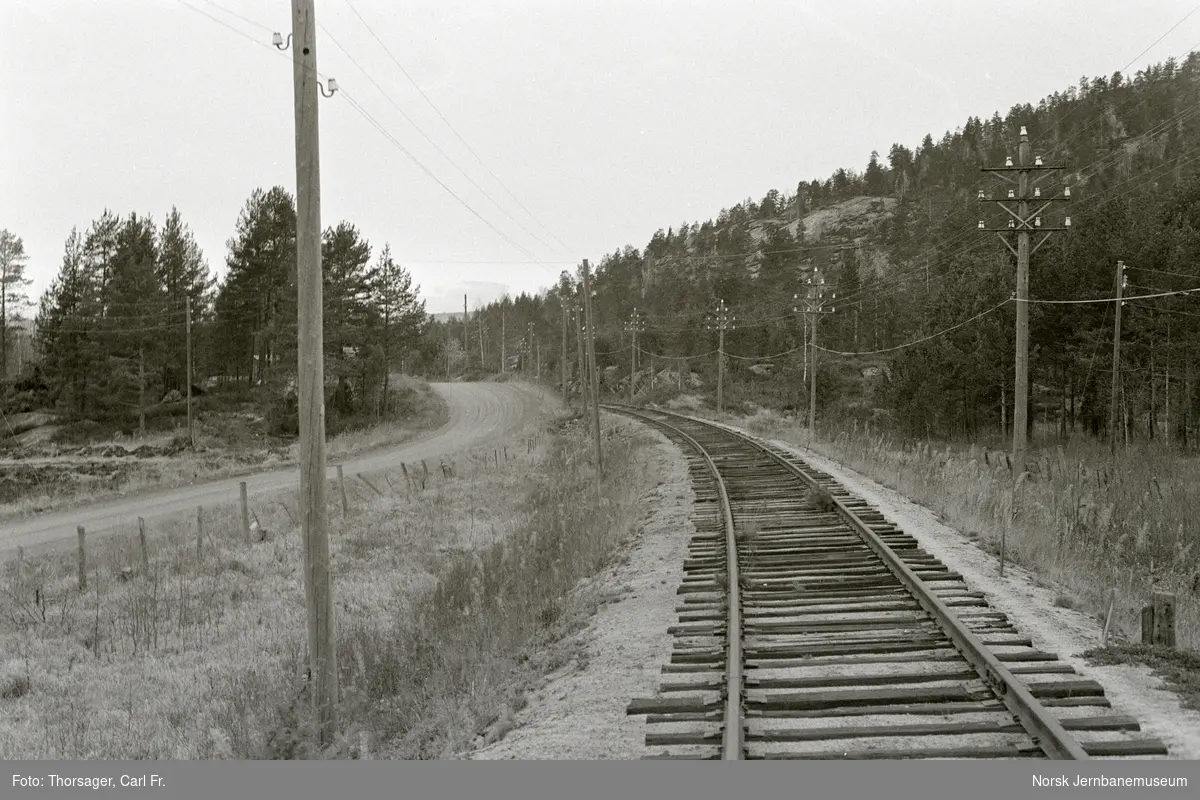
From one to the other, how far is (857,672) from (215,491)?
26.2m

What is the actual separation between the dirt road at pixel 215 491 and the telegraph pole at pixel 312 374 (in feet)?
49.1

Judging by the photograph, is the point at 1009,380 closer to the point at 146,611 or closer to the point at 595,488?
the point at 595,488

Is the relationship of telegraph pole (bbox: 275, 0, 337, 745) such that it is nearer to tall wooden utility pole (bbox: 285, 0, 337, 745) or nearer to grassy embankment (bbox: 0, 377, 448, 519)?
tall wooden utility pole (bbox: 285, 0, 337, 745)

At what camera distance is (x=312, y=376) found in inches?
306

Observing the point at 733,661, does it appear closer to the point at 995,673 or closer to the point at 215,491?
the point at 995,673

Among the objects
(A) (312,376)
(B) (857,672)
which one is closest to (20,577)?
(A) (312,376)

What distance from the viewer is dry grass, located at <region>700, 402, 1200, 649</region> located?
898cm

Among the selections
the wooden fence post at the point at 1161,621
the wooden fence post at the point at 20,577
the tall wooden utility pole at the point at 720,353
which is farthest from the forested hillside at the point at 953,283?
the wooden fence post at the point at 20,577

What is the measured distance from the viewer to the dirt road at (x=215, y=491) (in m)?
21.8

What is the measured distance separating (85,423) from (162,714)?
150 ft

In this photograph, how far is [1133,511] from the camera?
1423 cm

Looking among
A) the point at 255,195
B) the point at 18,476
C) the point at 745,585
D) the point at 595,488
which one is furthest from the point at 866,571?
the point at 255,195

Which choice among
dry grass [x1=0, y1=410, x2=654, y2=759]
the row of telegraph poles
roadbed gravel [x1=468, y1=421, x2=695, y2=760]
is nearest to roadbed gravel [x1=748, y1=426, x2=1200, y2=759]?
roadbed gravel [x1=468, y1=421, x2=695, y2=760]

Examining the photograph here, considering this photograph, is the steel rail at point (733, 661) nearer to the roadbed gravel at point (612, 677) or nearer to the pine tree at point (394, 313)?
the roadbed gravel at point (612, 677)
